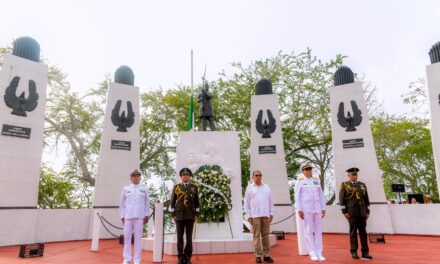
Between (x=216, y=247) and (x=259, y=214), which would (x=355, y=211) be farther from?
(x=216, y=247)

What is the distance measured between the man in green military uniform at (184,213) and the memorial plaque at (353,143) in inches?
290

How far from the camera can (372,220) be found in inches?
385

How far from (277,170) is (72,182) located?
1193 centimetres

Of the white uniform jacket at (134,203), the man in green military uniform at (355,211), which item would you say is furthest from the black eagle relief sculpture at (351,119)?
the white uniform jacket at (134,203)

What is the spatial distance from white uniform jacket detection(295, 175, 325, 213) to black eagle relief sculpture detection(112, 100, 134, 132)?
24.7ft

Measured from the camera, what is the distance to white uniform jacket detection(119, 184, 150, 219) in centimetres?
490

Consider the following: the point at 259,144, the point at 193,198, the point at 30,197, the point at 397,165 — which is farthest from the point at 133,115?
the point at 397,165

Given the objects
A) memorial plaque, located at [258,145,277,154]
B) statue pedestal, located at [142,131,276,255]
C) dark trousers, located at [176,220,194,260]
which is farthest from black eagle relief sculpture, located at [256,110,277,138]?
dark trousers, located at [176,220,194,260]

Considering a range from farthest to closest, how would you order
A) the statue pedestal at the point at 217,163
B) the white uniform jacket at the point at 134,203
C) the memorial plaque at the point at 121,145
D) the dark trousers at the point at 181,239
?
the memorial plaque at the point at 121,145 < the statue pedestal at the point at 217,163 < the white uniform jacket at the point at 134,203 < the dark trousers at the point at 181,239

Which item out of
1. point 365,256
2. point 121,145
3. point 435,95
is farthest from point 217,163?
point 435,95

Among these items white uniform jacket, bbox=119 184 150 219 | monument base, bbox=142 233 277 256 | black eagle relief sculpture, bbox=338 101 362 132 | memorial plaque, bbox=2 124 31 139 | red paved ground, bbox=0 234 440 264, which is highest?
black eagle relief sculpture, bbox=338 101 362 132

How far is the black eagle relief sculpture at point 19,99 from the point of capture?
8273mm

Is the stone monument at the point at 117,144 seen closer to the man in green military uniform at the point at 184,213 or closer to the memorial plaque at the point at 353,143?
the man in green military uniform at the point at 184,213

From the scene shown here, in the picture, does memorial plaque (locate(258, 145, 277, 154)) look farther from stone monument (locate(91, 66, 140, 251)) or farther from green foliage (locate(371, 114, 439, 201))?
green foliage (locate(371, 114, 439, 201))
